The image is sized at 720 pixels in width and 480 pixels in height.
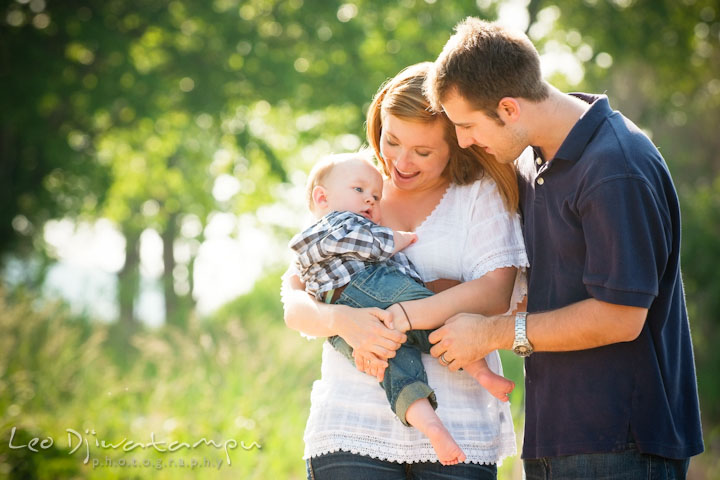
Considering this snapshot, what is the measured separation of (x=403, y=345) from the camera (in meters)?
2.42

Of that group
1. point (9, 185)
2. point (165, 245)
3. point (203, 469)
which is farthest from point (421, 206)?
point (165, 245)

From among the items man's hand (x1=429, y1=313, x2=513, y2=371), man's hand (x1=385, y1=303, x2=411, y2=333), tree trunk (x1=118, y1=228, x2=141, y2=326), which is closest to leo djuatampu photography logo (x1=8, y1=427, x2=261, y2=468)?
man's hand (x1=385, y1=303, x2=411, y2=333)

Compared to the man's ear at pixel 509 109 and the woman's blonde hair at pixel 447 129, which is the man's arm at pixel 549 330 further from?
the man's ear at pixel 509 109

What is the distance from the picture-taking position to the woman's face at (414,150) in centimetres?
259

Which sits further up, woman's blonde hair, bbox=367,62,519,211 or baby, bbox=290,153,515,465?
woman's blonde hair, bbox=367,62,519,211

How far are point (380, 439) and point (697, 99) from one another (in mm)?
16173

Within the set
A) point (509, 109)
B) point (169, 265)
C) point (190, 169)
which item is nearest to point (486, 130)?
point (509, 109)

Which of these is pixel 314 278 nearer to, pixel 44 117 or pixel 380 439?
pixel 380 439

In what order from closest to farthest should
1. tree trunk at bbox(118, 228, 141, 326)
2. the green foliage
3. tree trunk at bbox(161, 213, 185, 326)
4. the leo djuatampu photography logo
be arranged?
1. the leo djuatampu photography logo
2. the green foliage
3. tree trunk at bbox(118, 228, 141, 326)
4. tree trunk at bbox(161, 213, 185, 326)

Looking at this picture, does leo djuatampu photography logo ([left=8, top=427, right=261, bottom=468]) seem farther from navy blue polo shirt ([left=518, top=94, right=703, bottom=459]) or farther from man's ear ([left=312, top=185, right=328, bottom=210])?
navy blue polo shirt ([left=518, top=94, right=703, bottom=459])

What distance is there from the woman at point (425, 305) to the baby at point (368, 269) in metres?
0.06

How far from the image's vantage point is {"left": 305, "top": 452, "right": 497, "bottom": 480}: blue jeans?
2.32 meters

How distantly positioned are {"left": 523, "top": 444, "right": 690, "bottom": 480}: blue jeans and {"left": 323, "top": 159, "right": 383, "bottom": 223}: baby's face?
113cm

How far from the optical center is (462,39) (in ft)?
7.49
